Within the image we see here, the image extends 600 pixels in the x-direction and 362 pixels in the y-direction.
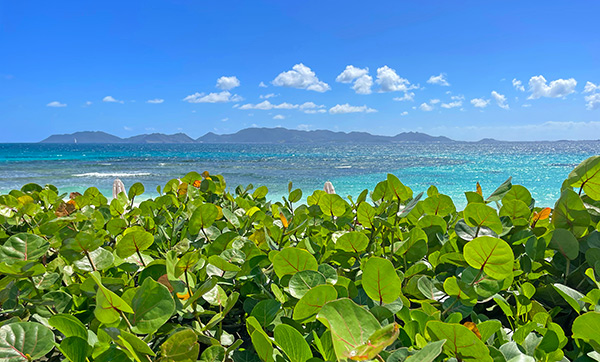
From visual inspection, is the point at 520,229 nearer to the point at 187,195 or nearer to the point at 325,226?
the point at 325,226

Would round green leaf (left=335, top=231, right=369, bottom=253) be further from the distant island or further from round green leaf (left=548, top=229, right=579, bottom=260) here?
the distant island

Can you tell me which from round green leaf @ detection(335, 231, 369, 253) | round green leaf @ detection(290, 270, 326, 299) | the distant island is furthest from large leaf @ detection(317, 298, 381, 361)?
the distant island

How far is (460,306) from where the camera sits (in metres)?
0.50

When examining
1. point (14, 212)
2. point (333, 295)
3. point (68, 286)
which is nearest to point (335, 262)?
point (333, 295)

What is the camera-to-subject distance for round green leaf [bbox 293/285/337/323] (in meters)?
0.40

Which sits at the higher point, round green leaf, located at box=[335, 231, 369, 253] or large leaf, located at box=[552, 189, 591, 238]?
large leaf, located at box=[552, 189, 591, 238]

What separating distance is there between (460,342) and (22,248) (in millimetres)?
590

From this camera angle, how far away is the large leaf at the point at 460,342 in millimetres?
357

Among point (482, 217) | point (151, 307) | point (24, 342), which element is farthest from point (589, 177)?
point (24, 342)

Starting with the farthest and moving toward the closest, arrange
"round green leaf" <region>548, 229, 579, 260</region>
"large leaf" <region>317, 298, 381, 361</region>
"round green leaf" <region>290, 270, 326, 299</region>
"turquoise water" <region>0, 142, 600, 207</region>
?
1. "turquoise water" <region>0, 142, 600, 207</region>
2. "round green leaf" <region>548, 229, 579, 260</region>
3. "round green leaf" <region>290, 270, 326, 299</region>
4. "large leaf" <region>317, 298, 381, 361</region>

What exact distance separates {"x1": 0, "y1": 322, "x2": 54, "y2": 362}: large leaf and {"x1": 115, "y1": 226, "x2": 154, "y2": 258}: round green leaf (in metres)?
0.24

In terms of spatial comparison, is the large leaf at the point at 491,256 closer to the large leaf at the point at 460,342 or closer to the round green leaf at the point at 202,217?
the large leaf at the point at 460,342

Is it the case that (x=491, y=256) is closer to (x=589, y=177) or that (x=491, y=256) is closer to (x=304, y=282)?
(x=304, y=282)

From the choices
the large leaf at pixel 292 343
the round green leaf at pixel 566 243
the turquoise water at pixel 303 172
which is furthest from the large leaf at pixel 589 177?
the turquoise water at pixel 303 172
